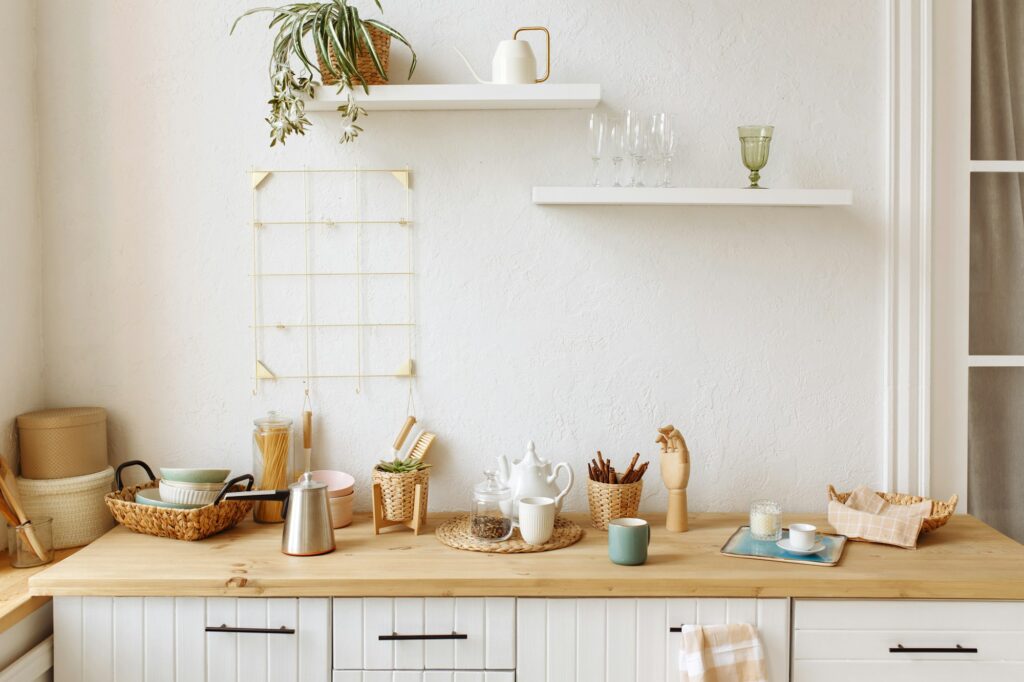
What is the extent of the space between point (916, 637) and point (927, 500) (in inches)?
17.9

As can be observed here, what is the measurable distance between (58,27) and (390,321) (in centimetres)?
121

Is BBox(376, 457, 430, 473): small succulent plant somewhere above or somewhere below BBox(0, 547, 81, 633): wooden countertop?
above

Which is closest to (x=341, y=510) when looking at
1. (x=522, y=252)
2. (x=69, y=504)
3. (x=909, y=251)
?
(x=69, y=504)

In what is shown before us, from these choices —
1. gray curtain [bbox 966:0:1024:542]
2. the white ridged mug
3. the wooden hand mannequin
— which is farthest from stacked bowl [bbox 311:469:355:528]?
gray curtain [bbox 966:0:1024:542]

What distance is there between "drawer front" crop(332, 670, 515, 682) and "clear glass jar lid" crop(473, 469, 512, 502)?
1.34ft

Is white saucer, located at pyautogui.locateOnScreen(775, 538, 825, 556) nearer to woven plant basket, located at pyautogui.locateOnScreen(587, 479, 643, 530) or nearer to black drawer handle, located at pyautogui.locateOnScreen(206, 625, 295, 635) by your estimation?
woven plant basket, located at pyautogui.locateOnScreen(587, 479, 643, 530)

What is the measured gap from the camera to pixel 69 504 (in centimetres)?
213

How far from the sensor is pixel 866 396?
7.60ft

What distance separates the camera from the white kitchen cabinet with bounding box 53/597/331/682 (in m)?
1.82

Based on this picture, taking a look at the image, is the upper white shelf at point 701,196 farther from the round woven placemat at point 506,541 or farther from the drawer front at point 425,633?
the drawer front at point 425,633

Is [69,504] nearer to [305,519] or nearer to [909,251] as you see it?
[305,519]

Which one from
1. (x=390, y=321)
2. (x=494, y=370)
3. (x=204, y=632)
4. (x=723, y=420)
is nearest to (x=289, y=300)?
(x=390, y=321)

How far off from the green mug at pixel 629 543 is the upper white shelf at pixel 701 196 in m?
0.82

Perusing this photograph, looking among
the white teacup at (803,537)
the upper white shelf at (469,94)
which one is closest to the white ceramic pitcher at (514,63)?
the upper white shelf at (469,94)
